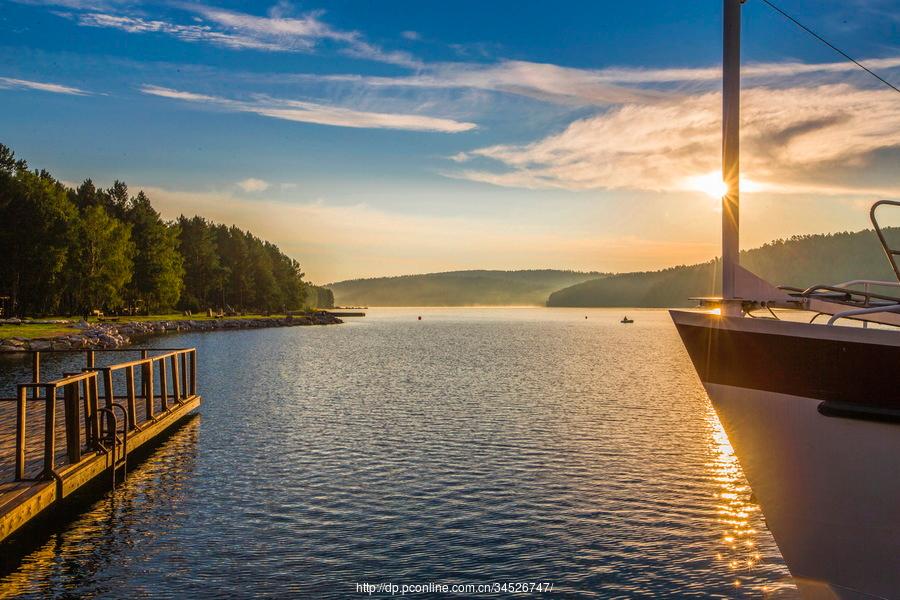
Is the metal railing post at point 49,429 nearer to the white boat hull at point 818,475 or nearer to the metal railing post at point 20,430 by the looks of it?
the metal railing post at point 20,430

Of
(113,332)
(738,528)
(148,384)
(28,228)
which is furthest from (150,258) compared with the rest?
(738,528)

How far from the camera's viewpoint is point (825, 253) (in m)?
179

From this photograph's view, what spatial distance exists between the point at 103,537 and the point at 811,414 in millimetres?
12277

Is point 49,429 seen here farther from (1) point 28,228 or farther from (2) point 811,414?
(1) point 28,228

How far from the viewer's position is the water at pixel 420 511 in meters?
11.8

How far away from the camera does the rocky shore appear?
57.4 metres

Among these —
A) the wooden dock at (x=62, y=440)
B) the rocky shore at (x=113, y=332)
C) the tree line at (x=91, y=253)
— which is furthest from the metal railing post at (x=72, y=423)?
the tree line at (x=91, y=253)

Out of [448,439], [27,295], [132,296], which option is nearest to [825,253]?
[132,296]

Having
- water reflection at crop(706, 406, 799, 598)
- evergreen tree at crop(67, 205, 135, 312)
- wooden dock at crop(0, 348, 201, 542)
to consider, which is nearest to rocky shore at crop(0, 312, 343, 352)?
evergreen tree at crop(67, 205, 135, 312)

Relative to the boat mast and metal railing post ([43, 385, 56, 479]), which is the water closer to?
metal railing post ([43, 385, 56, 479])

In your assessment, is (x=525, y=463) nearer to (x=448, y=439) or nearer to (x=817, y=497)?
(x=448, y=439)

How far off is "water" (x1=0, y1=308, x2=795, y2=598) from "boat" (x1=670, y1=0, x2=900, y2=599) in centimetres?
318

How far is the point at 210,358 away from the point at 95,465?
46.6m

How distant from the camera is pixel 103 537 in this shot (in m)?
13.6
